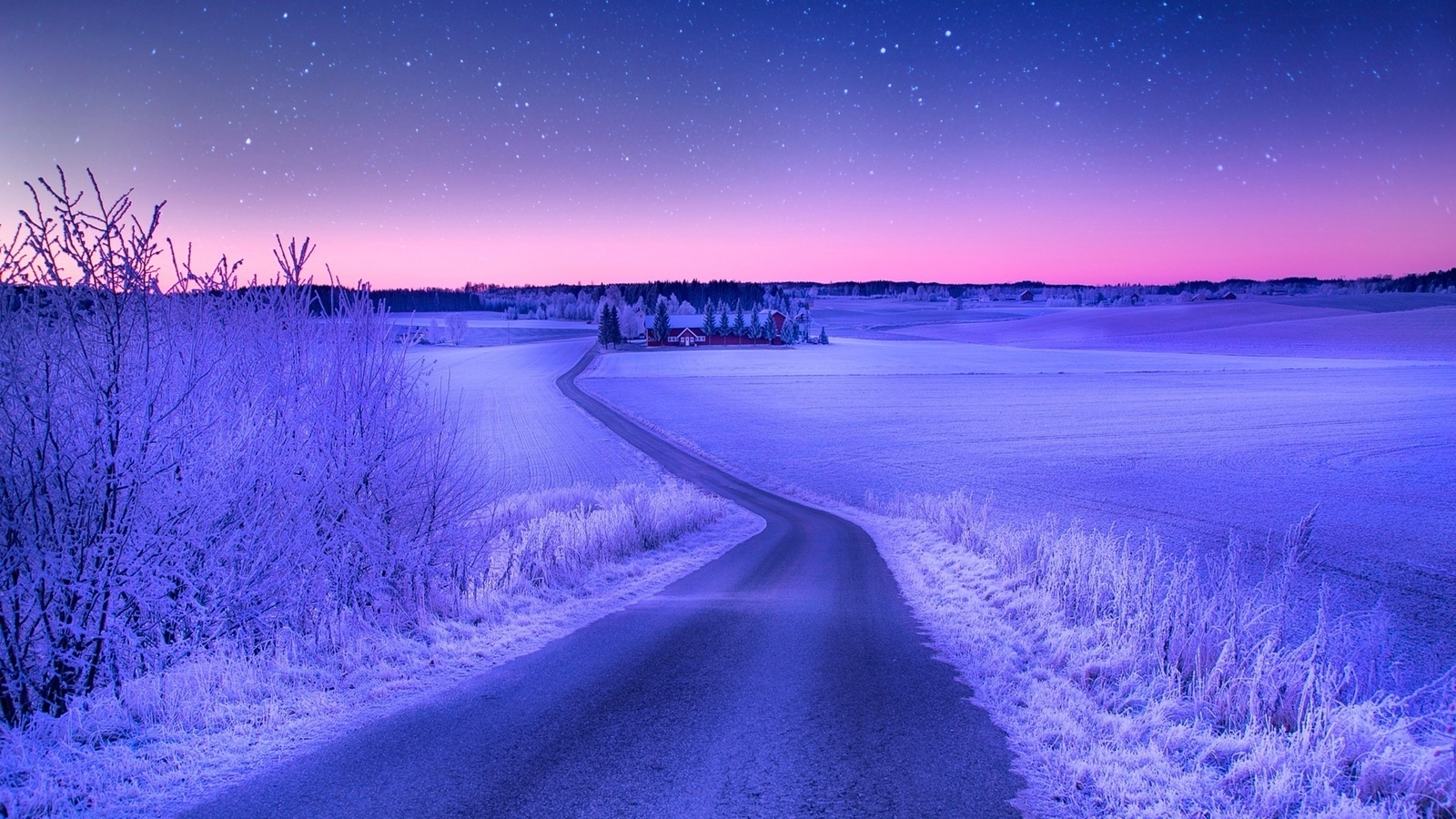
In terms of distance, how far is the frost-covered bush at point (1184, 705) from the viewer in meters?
4.59

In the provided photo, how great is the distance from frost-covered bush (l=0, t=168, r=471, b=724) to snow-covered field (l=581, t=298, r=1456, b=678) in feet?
43.7

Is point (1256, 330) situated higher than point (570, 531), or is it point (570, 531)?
point (1256, 330)

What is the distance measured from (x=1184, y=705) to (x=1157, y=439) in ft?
103

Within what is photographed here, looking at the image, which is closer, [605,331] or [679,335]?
[605,331]

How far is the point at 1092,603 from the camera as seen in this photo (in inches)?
343

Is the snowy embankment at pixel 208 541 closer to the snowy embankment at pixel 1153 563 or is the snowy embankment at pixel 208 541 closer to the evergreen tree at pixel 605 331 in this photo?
the snowy embankment at pixel 1153 563

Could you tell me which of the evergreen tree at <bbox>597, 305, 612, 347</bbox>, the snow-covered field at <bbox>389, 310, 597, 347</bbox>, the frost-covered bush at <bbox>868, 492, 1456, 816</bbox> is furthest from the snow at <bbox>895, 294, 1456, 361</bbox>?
the frost-covered bush at <bbox>868, 492, 1456, 816</bbox>

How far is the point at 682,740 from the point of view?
5.55 metres

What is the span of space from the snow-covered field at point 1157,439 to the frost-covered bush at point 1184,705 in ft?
Answer: 12.4

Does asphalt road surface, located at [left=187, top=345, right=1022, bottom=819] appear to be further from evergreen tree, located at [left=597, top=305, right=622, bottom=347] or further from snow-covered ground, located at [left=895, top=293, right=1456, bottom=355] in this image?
evergreen tree, located at [left=597, top=305, right=622, bottom=347]

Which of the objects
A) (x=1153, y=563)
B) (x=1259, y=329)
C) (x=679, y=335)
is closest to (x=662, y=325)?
(x=679, y=335)

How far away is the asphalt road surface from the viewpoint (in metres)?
4.74

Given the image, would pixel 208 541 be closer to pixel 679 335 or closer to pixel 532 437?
pixel 532 437

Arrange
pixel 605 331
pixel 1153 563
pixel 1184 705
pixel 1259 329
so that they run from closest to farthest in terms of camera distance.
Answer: pixel 1184 705
pixel 1153 563
pixel 1259 329
pixel 605 331
